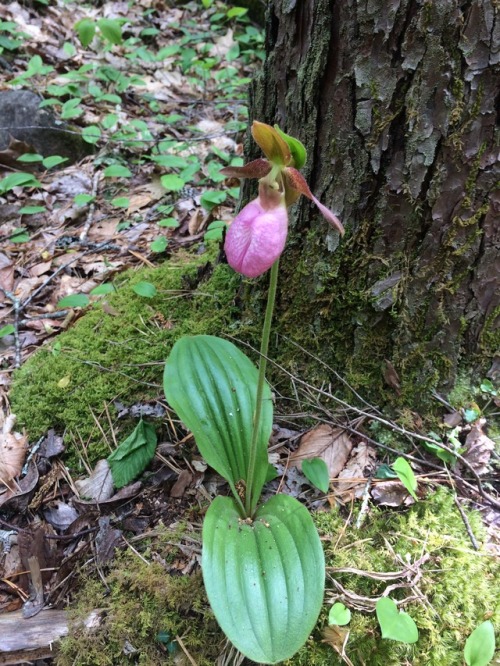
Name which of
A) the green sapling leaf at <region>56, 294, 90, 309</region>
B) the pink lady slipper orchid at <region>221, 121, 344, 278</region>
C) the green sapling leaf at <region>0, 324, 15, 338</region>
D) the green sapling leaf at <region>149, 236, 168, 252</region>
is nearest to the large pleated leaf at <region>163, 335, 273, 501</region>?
the pink lady slipper orchid at <region>221, 121, 344, 278</region>

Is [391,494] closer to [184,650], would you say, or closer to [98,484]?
[184,650]

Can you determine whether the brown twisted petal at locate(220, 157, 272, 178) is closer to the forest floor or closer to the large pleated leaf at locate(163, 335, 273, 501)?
the large pleated leaf at locate(163, 335, 273, 501)

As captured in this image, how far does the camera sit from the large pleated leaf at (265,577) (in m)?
0.95

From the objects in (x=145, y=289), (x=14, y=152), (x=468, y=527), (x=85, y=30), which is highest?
(x=85, y=30)

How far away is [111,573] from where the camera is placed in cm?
127

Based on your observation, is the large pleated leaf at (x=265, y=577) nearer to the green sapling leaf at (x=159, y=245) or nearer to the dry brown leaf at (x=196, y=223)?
the green sapling leaf at (x=159, y=245)

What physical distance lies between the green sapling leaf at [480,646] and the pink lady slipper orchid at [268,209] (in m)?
0.97

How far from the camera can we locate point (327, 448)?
1480mm

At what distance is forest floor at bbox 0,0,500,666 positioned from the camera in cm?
126

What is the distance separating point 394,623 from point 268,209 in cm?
99

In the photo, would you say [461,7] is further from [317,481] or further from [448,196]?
[317,481]

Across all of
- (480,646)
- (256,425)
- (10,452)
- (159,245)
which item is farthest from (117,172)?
(480,646)

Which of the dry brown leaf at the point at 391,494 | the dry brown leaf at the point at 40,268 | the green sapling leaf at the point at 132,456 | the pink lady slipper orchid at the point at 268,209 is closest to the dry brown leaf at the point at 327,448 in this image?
the dry brown leaf at the point at 391,494

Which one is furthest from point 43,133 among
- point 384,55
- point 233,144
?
point 384,55
